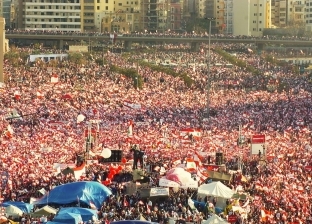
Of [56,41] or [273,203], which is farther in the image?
[56,41]

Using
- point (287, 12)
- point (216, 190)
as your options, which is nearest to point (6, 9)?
point (287, 12)

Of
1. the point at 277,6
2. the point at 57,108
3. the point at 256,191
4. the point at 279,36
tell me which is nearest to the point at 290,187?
the point at 256,191

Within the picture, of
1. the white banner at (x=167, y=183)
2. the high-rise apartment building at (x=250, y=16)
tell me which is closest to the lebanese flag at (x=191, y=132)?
the white banner at (x=167, y=183)

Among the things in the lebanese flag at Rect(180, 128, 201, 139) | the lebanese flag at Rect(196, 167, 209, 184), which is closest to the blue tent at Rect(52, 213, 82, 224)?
the lebanese flag at Rect(196, 167, 209, 184)

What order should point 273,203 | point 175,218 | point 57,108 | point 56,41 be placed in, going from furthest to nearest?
point 56,41
point 57,108
point 273,203
point 175,218

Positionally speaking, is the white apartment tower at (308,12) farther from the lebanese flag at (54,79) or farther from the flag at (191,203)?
the flag at (191,203)

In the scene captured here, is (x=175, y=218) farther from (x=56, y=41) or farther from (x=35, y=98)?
(x=56, y=41)
